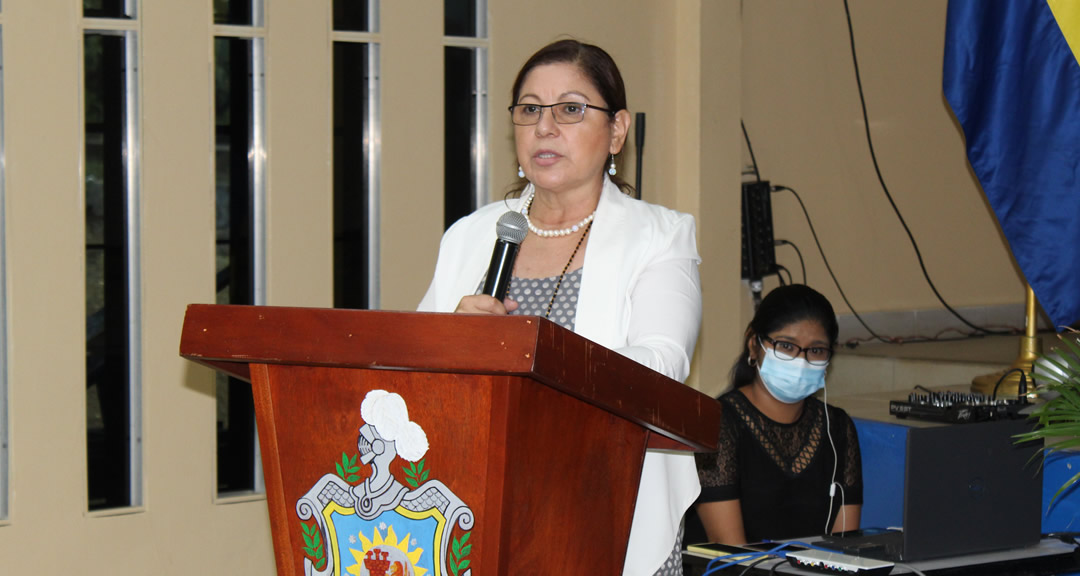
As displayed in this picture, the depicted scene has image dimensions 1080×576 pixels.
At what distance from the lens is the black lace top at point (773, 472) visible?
2961 millimetres

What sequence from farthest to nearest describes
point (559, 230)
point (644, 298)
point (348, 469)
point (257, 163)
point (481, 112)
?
point (481, 112), point (257, 163), point (559, 230), point (644, 298), point (348, 469)

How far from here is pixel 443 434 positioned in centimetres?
112

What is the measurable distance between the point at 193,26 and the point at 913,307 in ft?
10.9

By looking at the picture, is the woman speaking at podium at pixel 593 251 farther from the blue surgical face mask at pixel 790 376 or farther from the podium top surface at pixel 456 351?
the blue surgical face mask at pixel 790 376

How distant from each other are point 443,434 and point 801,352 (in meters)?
2.02

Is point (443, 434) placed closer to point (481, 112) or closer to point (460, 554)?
point (460, 554)

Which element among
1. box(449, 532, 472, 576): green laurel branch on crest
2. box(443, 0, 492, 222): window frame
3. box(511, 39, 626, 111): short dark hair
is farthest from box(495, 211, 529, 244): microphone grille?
box(443, 0, 492, 222): window frame

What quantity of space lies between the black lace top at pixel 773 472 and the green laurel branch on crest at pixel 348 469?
1836mm

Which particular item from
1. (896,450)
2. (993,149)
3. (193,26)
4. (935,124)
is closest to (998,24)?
(993,149)

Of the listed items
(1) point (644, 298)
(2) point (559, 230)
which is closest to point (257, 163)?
(2) point (559, 230)

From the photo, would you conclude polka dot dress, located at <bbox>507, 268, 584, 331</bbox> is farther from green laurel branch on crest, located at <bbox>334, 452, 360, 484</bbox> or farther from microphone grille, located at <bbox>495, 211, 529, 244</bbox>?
green laurel branch on crest, located at <bbox>334, 452, 360, 484</bbox>

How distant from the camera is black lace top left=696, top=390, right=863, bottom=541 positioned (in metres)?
2.96

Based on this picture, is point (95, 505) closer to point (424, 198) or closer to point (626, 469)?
point (424, 198)

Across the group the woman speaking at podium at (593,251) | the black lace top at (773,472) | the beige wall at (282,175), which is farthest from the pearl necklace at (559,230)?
the beige wall at (282,175)
